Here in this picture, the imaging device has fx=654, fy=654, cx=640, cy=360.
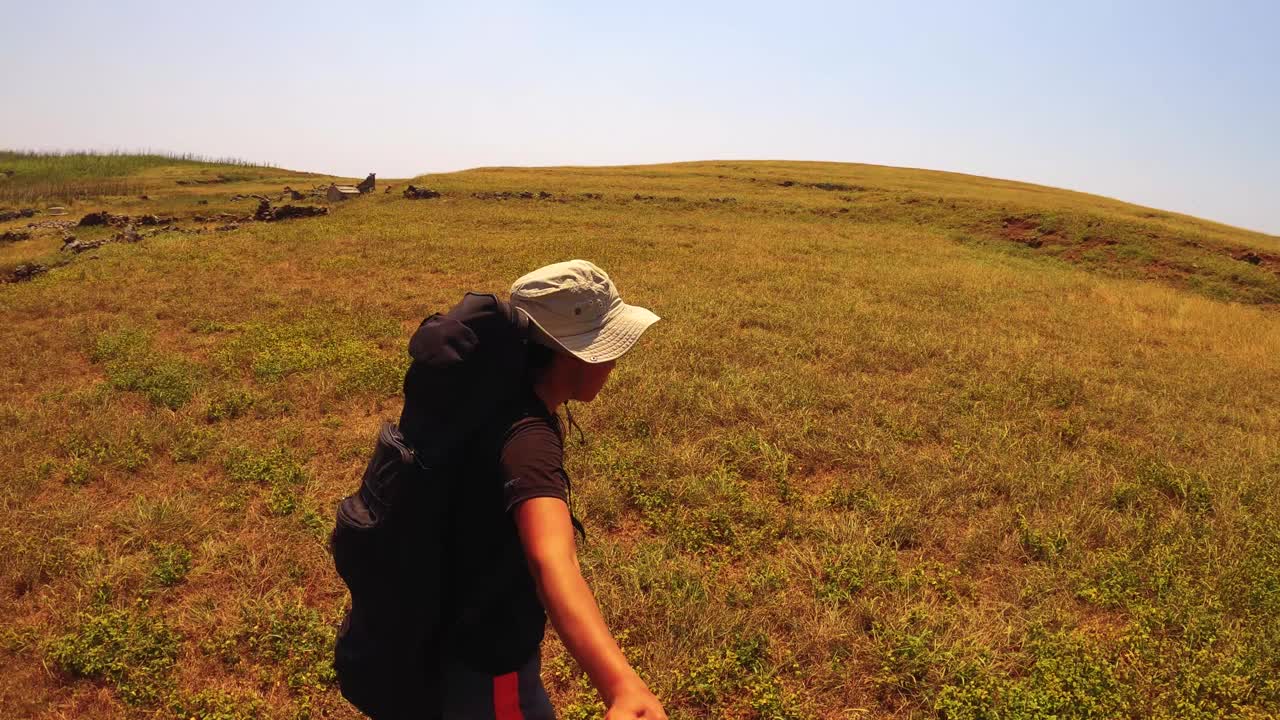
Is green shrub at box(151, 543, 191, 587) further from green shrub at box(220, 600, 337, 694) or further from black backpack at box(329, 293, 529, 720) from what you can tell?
black backpack at box(329, 293, 529, 720)

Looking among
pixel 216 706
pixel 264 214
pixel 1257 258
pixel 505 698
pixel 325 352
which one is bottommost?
pixel 216 706

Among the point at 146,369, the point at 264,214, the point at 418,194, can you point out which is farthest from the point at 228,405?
the point at 418,194

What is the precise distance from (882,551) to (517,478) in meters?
4.30

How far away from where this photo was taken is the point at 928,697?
394cm

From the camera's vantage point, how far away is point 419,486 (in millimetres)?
1787

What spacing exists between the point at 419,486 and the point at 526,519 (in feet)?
1.10

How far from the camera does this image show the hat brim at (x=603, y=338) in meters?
2.00

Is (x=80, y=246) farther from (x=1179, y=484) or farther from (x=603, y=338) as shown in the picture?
(x=1179, y=484)

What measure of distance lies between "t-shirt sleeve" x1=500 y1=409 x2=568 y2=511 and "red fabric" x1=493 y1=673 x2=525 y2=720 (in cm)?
68

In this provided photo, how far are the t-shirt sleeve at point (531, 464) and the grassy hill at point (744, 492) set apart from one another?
8.73 feet

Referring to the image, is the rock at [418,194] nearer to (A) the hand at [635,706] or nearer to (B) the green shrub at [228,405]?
(B) the green shrub at [228,405]

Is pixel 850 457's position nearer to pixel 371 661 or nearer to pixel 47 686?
pixel 371 661

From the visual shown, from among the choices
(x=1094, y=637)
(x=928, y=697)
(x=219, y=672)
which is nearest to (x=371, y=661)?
(x=219, y=672)

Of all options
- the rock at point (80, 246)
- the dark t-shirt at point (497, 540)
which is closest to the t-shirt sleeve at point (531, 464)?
the dark t-shirt at point (497, 540)
